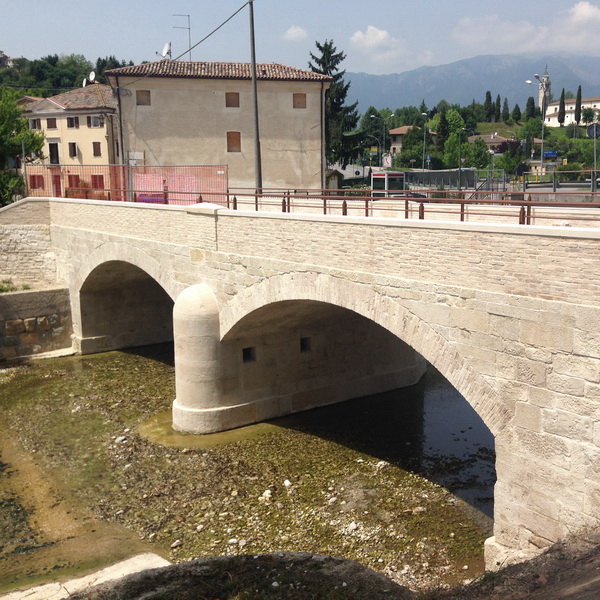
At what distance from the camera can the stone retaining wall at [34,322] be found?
25234 mm

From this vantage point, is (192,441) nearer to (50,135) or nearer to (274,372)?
(274,372)

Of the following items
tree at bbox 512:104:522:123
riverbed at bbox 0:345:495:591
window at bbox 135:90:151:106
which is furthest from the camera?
tree at bbox 512:104:522:123

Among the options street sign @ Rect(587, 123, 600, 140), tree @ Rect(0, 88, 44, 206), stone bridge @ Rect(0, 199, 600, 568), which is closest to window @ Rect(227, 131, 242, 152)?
stone bridge @ Rect(0, 199, 600, 568)

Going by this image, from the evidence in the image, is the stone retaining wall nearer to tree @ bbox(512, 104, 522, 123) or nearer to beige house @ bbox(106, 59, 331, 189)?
beige house @ bbox(106, 59, 331, 189)

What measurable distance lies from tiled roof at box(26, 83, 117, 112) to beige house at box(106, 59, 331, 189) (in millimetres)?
10193

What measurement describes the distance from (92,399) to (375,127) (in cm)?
10446

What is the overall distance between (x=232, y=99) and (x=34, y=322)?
43.8 ft

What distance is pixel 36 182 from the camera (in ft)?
108

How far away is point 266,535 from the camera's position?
42.2 feet

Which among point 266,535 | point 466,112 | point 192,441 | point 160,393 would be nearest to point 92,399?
point 160,393

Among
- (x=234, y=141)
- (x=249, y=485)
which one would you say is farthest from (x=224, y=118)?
(x=249, y=485)

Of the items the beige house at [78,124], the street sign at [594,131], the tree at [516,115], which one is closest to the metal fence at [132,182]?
the beige house at [78,124]

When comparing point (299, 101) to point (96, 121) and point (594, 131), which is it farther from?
point (96, 121)

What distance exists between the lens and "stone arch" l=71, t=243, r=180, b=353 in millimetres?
25094
